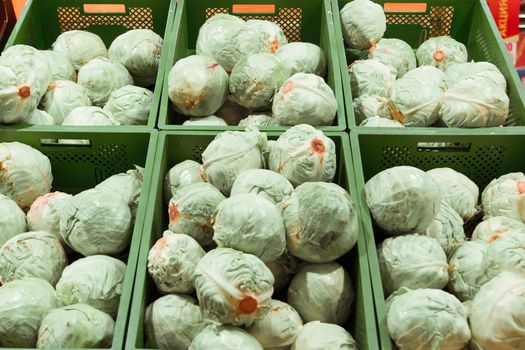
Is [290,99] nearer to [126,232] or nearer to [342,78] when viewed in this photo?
[342,78]

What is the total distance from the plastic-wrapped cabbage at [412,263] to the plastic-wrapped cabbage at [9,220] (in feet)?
4.94

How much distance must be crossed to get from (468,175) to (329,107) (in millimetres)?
763

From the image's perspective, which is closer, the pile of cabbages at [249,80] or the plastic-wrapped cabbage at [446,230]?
the plastic-wrapped cabbage at [446,230]

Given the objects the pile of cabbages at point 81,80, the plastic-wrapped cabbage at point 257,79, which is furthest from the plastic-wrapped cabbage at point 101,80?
the plastic-wrapped cabbage at point 257,79

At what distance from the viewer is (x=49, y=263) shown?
8.05ft

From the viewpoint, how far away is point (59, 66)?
10.9 feet

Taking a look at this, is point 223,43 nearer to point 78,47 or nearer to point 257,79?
point 257,79

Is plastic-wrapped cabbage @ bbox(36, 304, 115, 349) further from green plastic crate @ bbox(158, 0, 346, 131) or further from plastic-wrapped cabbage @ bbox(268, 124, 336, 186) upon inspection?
green plastic crate @ bbox(158, 0, 346, 131)

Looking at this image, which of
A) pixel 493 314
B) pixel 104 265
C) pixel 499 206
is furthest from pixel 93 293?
pixel 499 206

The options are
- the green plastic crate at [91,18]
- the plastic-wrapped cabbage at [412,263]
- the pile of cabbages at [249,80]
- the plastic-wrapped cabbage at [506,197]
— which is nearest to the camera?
the plastic-wrapped cabbage at [412,263]

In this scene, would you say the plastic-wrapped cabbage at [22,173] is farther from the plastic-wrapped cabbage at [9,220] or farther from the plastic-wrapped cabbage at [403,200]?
the plastic-wrapped cabbage at [403,200]

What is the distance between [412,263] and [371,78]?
1234 millimetres

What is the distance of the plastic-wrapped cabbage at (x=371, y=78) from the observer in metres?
3.23

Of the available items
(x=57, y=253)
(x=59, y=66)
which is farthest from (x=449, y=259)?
(x=59, y=66)
